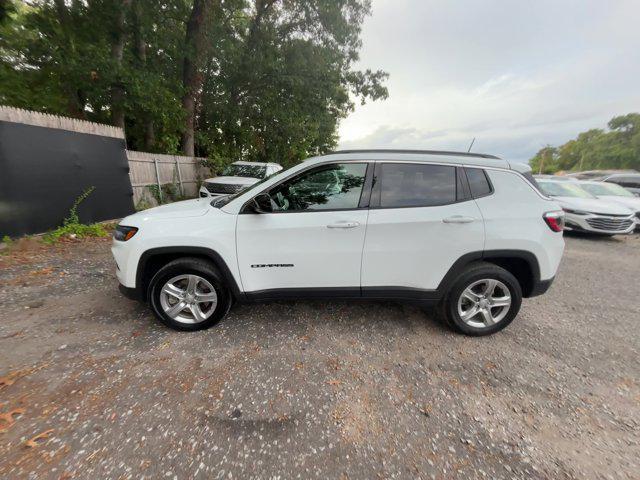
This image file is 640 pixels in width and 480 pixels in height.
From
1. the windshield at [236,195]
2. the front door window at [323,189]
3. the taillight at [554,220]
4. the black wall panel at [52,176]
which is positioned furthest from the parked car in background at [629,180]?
the black wall panel at [52,176]

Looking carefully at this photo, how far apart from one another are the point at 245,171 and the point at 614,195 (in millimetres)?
11475

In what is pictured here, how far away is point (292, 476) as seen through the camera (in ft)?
4.89

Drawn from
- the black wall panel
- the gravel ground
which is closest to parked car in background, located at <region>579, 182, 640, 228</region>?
the gravel ground

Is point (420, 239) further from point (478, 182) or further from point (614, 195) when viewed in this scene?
point (614, 195)

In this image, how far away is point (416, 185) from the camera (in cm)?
255

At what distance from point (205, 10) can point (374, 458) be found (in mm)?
13705

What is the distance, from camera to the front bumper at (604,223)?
661 centimetres

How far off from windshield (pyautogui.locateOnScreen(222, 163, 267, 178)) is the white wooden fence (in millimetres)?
1945

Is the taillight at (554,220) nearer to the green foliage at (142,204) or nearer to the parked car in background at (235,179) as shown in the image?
the parked car in background at (235,179)

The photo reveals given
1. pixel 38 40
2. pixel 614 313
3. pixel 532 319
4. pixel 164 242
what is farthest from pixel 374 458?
pixel 38 40

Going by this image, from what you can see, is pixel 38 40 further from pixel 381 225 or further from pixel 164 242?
pixel 381 225

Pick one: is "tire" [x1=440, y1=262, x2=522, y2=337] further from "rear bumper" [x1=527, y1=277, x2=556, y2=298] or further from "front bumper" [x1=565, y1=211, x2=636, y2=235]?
"front bumper" [x1=565, y1=211, x2=636, y2=235]

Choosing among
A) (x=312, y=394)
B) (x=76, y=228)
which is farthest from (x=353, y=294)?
(x=76, y=228)

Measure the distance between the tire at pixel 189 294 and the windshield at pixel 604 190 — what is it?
11.0 metres
